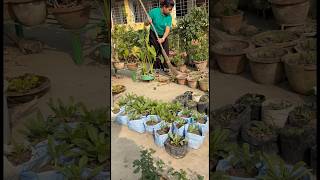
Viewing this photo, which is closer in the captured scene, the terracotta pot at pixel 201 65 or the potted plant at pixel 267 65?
the potted plant at pixel 267 65

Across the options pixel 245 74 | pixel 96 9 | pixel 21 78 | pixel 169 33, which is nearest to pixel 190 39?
pixel 169 33

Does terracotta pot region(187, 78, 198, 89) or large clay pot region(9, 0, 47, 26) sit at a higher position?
large clay pot region(9, 0, 47, 26)

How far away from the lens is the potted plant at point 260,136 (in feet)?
A: 5.57

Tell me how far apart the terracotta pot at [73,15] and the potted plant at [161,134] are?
638 millimetres

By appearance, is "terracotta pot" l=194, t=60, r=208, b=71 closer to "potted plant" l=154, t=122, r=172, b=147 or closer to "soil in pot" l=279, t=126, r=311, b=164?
"potted plant" l=154, t=122, r=172, b=147

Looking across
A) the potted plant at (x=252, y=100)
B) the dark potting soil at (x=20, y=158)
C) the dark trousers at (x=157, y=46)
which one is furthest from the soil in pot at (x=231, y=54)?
the dark potting soil at (x=20, y=158)

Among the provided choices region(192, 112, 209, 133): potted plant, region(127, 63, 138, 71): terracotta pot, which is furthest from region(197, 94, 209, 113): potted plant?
region(127, 63, 138, 71): terracotta pot

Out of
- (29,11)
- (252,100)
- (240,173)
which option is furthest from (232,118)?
(29,11)

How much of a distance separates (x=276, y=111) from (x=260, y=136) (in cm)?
11

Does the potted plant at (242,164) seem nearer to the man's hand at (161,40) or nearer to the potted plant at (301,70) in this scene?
the potted plant at (301,70)

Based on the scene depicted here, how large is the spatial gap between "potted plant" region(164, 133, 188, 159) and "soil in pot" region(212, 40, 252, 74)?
0.45 m

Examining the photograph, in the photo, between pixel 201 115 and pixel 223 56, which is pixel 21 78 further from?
pixel 201 115

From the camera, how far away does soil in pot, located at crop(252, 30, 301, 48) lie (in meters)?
1.54

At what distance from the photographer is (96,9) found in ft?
4.86
